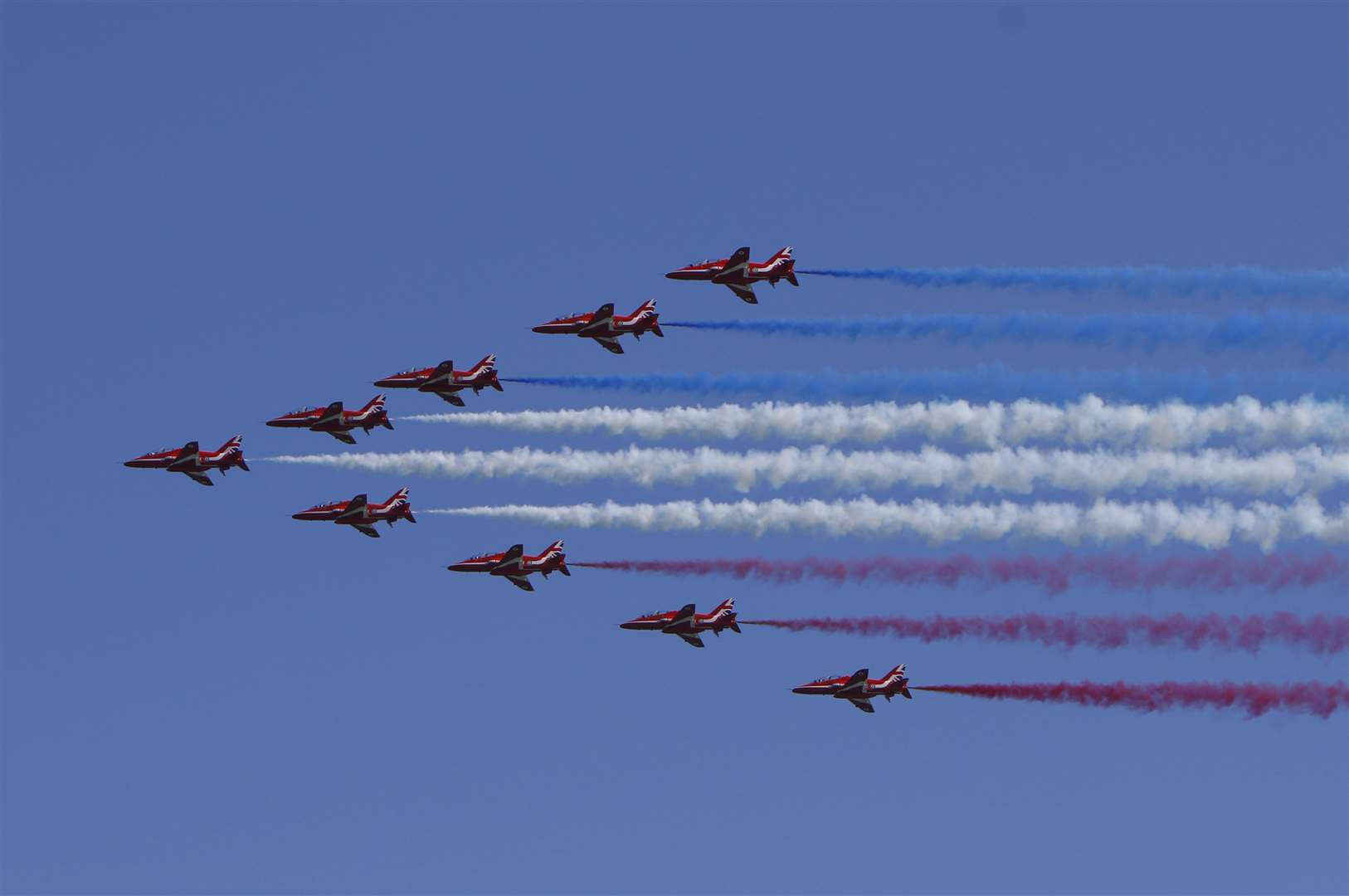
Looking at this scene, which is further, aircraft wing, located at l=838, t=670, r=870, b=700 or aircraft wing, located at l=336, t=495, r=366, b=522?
aircraft wing, located at l=336, t=495, r=366, b=522

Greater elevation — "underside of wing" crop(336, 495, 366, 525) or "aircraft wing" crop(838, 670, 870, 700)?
"underside of wing" crop(336, 495, 366, 525)

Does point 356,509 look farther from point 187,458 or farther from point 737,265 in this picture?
point 737,265

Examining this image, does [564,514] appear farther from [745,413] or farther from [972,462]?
[972,462]

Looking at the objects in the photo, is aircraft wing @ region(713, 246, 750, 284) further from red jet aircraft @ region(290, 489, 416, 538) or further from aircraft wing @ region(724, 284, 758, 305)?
red jet aircraft @ region(290, 489, 416, 538)

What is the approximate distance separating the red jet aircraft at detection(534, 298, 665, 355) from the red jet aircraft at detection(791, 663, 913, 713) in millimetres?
14341

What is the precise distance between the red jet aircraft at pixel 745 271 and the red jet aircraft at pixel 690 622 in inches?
459

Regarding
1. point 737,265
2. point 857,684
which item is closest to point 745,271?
point 737,265

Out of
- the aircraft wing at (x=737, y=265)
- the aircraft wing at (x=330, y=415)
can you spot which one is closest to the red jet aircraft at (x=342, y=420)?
the aircraft wing at (x=330, y=415)

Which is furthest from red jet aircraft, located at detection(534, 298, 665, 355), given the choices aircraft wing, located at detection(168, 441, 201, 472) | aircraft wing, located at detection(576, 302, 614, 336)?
aircraft wing, located at detection(168, 441, 201, 472)

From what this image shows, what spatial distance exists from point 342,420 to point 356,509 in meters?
3.50

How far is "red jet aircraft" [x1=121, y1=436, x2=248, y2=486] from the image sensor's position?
325 ft

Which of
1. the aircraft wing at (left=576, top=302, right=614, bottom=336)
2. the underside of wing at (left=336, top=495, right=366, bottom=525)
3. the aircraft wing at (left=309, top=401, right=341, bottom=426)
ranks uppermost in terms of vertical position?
the aircraft wing at (left=576, top=302, right=614, bottom=336)

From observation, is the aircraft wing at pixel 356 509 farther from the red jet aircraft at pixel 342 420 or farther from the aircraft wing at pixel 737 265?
the aircraft wing at pixel 737 265

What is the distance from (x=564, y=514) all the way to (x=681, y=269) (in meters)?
10.4
